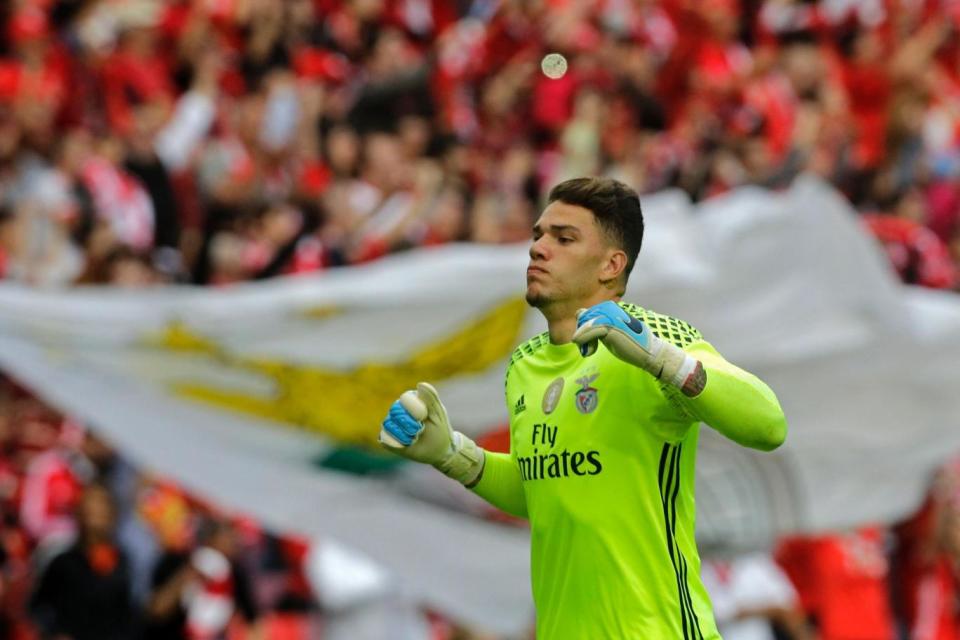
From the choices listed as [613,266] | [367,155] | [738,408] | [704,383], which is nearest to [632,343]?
[704,383]

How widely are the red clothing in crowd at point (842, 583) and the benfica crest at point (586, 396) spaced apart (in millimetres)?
Result: 7572

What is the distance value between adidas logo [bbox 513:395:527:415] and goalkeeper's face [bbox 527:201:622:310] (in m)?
0.34

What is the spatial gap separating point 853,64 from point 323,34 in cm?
653

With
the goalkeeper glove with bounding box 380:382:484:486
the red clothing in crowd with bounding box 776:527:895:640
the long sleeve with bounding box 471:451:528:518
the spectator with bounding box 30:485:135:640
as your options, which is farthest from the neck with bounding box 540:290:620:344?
the red clothing in crowd with bounding box 776:527:895:640

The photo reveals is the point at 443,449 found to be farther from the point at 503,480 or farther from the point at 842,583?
the point at 842,583

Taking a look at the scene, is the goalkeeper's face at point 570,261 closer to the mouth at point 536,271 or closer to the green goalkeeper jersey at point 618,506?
the mouth at point 536,271

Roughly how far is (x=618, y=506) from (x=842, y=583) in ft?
25.4

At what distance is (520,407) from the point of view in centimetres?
583

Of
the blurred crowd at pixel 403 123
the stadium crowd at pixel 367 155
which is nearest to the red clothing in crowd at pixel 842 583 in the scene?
the stadium crowd at pixel 367 155

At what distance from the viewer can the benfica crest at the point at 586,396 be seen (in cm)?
554

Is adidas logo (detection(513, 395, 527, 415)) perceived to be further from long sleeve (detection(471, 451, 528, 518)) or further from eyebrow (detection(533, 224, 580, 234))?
eyebrow (detection(533, 224, 580, 234))

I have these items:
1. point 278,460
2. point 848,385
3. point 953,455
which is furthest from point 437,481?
point 953,455

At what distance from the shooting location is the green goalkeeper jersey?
214 inches

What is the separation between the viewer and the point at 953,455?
43.4ft
